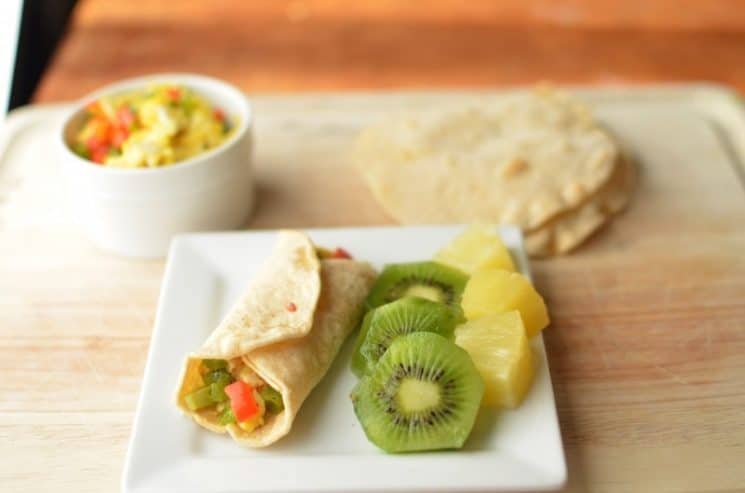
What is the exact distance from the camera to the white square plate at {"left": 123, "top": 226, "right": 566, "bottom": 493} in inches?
72.6

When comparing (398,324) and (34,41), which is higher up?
(398,324)

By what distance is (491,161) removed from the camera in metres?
2.91

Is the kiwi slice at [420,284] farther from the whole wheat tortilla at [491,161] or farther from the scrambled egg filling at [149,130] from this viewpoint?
the scrambled egg filling at [149,130]

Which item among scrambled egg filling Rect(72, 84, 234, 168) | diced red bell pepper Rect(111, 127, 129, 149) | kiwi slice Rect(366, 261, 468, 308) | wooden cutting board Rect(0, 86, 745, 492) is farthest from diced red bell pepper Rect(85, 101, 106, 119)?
kiwi slice Rect(366, 261, 468, 308)

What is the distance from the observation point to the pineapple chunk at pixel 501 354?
6.54 ft

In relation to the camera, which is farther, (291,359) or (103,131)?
(103,131)

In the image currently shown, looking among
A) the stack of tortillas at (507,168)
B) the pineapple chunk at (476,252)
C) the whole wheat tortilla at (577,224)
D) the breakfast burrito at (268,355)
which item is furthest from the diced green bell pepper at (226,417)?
the whole wheat tortilla at (577,224)

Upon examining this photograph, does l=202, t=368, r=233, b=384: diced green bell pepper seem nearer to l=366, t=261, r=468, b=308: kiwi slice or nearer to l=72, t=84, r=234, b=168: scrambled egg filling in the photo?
l=366, t=261, r=468, b=308: kiwi slice

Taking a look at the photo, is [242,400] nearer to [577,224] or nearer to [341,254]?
[341,254]

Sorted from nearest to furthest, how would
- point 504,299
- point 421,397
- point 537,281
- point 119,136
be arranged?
point 421,397 → point 504,299 → point 537,281 → point 119,136

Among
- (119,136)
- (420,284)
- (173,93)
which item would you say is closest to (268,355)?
(420,284)

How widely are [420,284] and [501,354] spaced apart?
0.40 metres

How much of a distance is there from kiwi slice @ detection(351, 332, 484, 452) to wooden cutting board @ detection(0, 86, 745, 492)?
0.33 m

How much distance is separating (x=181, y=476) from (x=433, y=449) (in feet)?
1.87
